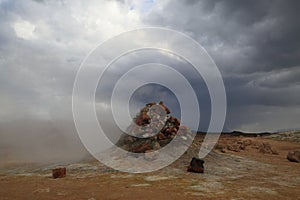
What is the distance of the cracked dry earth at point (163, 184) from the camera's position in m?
10.9

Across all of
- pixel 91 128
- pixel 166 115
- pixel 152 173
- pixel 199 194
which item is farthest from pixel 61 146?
pixel 199 194

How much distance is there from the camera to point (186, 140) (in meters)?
22.5

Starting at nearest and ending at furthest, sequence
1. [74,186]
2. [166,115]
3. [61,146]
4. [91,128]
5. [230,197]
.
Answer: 1. [230,197]
2. [74,186]
3. [166,115]
4. [61,146]
5. [91,128]

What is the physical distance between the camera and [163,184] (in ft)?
42.5

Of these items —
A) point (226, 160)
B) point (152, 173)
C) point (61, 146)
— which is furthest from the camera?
point (61, 146)

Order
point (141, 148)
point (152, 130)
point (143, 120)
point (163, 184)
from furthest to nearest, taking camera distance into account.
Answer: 1. point (143, 120)
2. point (152, 130)
3. point (141, 148)
4. point (163, 184)

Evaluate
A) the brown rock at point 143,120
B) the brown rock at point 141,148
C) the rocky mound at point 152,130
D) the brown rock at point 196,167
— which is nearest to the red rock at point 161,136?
the rocky mound at point 152,130

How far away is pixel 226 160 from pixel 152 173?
27.9ft

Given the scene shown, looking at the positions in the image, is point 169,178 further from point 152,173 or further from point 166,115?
point 166,115

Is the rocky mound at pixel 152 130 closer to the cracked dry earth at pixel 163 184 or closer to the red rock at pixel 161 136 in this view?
the red rock at pixel 161 136

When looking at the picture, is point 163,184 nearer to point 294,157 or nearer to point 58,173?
point 58,173

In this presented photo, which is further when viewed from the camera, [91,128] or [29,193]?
[91,128]

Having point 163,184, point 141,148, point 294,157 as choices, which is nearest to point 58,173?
point 141,148

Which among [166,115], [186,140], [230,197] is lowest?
[230,197]
